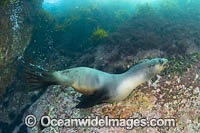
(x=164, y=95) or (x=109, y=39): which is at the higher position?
(x=109, y=39)

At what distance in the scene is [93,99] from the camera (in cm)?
229

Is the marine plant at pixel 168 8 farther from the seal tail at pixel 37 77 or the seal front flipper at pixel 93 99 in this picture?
the seal tail at pixel 37 77

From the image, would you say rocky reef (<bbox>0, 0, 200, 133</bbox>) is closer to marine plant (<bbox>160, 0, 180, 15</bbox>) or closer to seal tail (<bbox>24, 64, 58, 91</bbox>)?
seal tail (<bbox>24, 64, 58, 91</bbox>)

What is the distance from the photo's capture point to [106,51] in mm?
5191

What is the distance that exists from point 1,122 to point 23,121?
96 cm

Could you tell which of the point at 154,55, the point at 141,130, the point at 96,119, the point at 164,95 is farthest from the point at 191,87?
the point at 96,119

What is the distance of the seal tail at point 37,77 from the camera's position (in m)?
2.04

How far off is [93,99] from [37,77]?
2.86ft

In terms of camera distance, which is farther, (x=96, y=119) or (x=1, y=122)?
(x=1, y=122)

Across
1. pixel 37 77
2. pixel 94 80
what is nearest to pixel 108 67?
pixel 94 80

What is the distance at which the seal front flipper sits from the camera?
225 cm

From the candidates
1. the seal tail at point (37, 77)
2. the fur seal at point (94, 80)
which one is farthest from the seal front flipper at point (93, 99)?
the seal tail at point (37, 77)

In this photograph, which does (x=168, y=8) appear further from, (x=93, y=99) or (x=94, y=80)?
(x=93, y=99)

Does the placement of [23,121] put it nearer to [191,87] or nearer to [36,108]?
[36,108]
